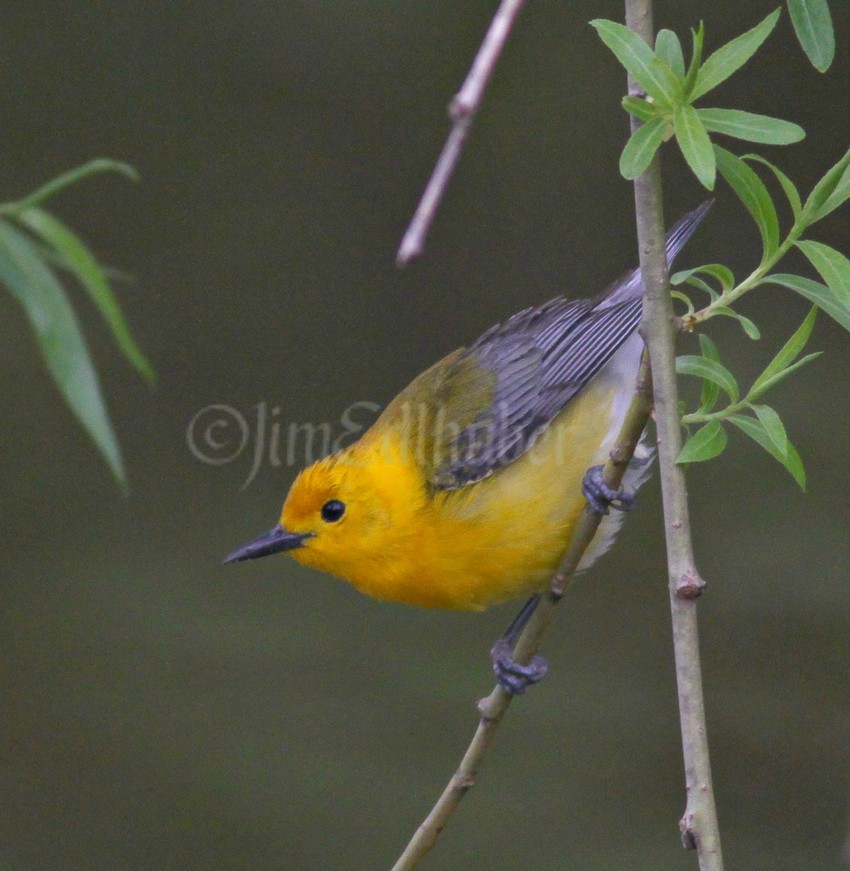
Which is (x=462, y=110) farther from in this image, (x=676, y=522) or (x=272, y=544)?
(x=272, y=544)

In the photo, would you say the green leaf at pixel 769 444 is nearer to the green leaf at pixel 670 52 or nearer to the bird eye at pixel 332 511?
the green leaf at pixel 670 52

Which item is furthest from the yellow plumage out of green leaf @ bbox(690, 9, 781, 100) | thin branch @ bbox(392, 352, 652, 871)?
green leaf @ bbox(690, 9, 781, 100)

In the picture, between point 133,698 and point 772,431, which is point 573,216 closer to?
point 133,698

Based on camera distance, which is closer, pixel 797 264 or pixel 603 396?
pixel 603 396

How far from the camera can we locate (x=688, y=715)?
1.80 meters

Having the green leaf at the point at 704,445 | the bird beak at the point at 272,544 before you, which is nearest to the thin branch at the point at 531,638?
the green leaf at the point at 704,445

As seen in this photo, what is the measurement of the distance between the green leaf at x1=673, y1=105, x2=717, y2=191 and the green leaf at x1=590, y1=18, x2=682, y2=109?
0.10 feet

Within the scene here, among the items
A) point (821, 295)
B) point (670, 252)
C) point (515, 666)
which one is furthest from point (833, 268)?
point (515, 666)

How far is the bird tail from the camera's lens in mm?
3576

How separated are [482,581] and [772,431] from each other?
163cm

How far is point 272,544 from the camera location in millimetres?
3461

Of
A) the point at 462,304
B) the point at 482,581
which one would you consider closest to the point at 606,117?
the point at 462,304

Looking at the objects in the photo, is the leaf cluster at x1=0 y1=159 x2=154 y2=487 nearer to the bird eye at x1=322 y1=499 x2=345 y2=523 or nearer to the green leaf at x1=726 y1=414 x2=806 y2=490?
the green leaf at x1=726 y1=414 x2=806 y2=490

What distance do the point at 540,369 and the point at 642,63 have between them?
217 cm
